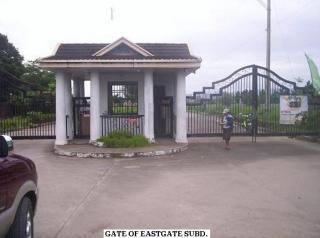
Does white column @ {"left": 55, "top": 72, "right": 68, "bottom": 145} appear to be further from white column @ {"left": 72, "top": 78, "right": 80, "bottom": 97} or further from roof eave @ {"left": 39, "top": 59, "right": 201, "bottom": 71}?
white column @ {"left": 72, "top": 78, "right": 80, "bottom": 97}

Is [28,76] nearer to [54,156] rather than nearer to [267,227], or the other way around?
[54,156]

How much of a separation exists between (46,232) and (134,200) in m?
2.28

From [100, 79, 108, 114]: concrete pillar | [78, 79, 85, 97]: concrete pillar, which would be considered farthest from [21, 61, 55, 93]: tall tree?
[100, 79, 108, 114]: concrete pillar

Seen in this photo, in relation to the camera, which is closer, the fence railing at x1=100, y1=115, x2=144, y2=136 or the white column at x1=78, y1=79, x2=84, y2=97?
the fence railing at x1=100, y1=115, x2=144, y2=136

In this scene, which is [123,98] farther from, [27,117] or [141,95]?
[27,117]

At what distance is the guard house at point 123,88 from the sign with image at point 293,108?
16.1 feet

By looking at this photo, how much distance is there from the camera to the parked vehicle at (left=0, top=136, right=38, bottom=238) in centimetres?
446

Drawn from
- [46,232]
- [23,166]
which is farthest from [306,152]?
[23,166]

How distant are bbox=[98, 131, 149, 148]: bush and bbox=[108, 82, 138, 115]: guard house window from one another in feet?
6.77

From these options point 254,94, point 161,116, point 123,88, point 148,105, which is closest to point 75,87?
point 123,88

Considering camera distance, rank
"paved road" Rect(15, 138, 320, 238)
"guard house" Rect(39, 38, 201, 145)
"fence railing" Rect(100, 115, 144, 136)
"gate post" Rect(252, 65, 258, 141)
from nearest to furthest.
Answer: "paved road" Rect(15, 138, 320, 238) < "guard house" Rect(39, 38, 201, 145) < "fence railing" Rect(100, 115, 144, 136) < "gate post" Rect(252, 65, 258, 141)

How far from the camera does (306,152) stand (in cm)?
1569

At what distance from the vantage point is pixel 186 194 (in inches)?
351
